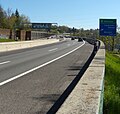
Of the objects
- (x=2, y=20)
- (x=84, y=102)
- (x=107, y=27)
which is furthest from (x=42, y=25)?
(x=84, y=102)

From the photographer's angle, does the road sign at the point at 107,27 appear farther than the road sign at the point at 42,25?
No

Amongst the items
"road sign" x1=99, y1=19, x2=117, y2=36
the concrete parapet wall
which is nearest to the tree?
"road sign" x1=99, y1=19, x2=117, y2=36

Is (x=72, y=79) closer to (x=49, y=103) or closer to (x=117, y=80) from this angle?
(x=117, y=80)

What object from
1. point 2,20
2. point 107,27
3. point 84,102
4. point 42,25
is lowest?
point 84,102

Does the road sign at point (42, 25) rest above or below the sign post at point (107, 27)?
above

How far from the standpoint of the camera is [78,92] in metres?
6.59

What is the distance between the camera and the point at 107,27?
46219 millimetres

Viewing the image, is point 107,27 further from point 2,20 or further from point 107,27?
point 2,20

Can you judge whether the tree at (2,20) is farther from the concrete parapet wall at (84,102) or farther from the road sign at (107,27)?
the concrete parapet wall at (84,102)

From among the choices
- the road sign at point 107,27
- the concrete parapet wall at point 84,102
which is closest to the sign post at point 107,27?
the road sign at point 107,27

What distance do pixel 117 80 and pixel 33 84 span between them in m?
4.75

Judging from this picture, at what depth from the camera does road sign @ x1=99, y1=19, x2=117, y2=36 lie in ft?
150

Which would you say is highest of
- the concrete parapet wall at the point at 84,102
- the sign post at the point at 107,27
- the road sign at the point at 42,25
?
the road sign at the point at 42,25

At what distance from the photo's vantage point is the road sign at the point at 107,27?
45844 mm
